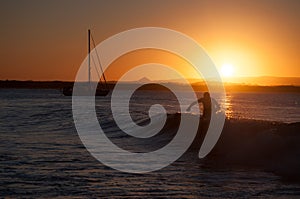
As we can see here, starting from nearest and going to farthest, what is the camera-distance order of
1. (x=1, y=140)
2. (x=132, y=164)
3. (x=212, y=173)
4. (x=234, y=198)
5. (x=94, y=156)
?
1. (x=234, y=198)
2. (x=212, y=173)
3. (x=132, y=164)
4. (x=94, y=156)
5. (x=1, y=140)

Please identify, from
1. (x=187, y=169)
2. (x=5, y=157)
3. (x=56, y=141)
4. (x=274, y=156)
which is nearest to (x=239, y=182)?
(x=187, y=169)

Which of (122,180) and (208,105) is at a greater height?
(208,105)

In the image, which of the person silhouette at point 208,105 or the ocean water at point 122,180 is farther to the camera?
the person silhouette at point 208,105

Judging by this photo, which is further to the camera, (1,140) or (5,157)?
(1,140)

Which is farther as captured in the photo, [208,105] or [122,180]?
[208,105]

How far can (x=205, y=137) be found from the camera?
20.0m

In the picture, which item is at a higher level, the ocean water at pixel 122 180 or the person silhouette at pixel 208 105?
the person silhouette at pixel 208 105

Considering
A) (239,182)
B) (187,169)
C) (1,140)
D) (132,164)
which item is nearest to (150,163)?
(132,164)

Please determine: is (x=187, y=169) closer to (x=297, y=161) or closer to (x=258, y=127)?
(x=297, y=161)

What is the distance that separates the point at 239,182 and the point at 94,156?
6.23 meters

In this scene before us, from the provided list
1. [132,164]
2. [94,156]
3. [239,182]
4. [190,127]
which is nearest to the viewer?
[239,182]

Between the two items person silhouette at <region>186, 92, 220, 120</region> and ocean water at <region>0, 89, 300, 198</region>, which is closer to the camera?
ocean water at <region>0, 89, 300, 198</region>

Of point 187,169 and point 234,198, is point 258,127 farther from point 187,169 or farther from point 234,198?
point 234,198

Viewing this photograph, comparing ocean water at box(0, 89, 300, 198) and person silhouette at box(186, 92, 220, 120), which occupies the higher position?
person silhouette at box(186, 92, 220, 120)
